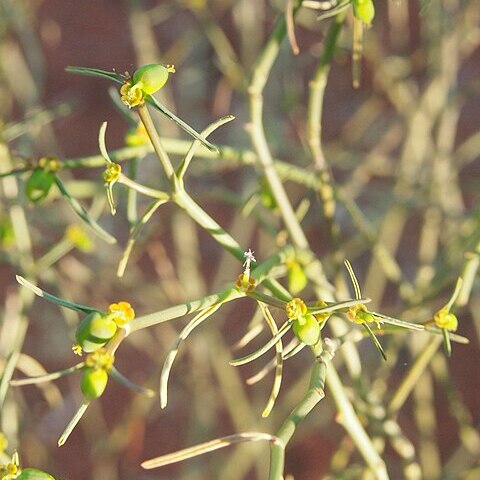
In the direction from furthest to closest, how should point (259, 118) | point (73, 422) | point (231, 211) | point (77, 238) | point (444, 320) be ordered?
point (231, 211) → point (77, 238) → point (259, 118) → point (444, 320) → point (73, 422)

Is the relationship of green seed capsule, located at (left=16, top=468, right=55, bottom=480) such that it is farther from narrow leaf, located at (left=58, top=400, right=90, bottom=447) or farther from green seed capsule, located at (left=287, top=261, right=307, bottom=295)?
green seed capsule, located at (left=287, top=261, right=307, bottom=295)

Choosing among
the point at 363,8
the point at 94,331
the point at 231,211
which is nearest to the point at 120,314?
the point at 94,331

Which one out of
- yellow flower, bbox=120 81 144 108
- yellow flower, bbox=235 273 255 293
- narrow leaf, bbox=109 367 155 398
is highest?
yellow flower, bbox=120 81 144 108

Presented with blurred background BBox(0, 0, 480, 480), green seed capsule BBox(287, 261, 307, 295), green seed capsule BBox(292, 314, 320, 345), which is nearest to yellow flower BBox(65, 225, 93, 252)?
blurred background BBox(0, 0, 480, 480)

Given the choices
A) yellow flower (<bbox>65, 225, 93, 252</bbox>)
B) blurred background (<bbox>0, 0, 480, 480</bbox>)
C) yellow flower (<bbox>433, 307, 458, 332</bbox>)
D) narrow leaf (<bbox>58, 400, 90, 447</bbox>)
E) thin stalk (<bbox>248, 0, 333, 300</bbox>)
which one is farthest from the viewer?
blurred background (<bbox>0, 0, 480, 480</bbox>)

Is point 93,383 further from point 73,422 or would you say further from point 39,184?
point 39,184

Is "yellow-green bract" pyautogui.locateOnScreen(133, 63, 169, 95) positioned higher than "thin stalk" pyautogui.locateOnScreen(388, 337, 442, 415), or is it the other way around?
"yellow-green bract" pyautogui.locateOnScreen(133, 63, 169, 95)
